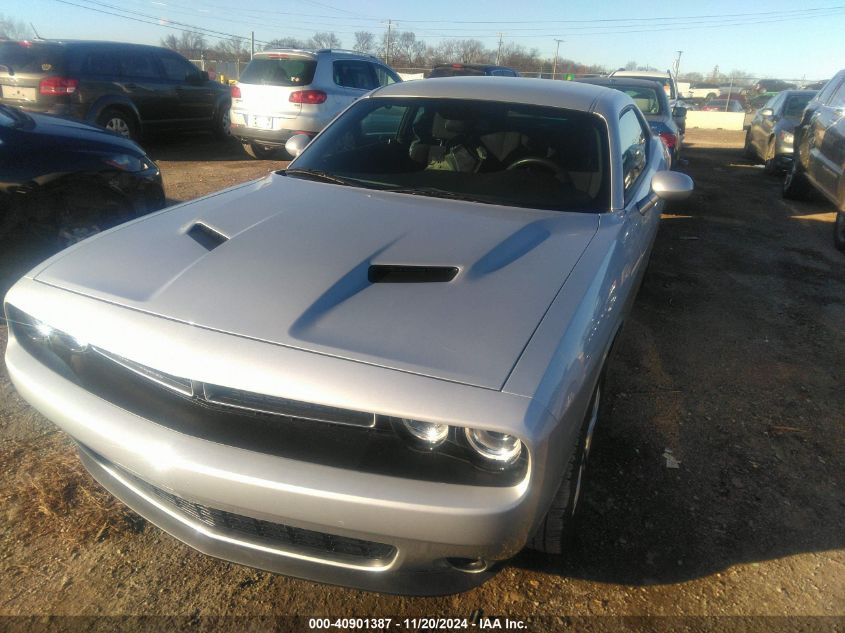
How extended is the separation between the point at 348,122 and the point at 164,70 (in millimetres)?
8085

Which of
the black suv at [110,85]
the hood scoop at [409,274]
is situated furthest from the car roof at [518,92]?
the black suv at [110,85]

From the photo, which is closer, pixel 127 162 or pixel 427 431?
pixel 427 431

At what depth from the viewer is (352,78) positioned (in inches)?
389

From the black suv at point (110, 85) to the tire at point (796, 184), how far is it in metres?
8.72

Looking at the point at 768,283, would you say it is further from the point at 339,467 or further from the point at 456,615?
the point at 339,467

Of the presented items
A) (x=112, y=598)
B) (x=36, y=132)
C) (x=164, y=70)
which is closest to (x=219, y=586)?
(x=112, y=598)

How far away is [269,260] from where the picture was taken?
2.01 metres

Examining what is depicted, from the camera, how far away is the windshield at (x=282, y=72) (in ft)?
29.8

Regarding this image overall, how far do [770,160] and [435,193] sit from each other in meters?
10.1

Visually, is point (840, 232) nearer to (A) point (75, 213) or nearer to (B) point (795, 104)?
(B) point (795, 104)

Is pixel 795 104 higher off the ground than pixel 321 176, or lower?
lower

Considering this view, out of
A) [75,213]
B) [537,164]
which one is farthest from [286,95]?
[537,164]

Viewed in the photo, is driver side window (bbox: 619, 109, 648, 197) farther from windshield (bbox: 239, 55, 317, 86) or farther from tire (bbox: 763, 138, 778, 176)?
tire (bbox: 763, 138, 778, 176)

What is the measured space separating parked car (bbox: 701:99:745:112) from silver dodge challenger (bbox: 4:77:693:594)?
29.7 metres
